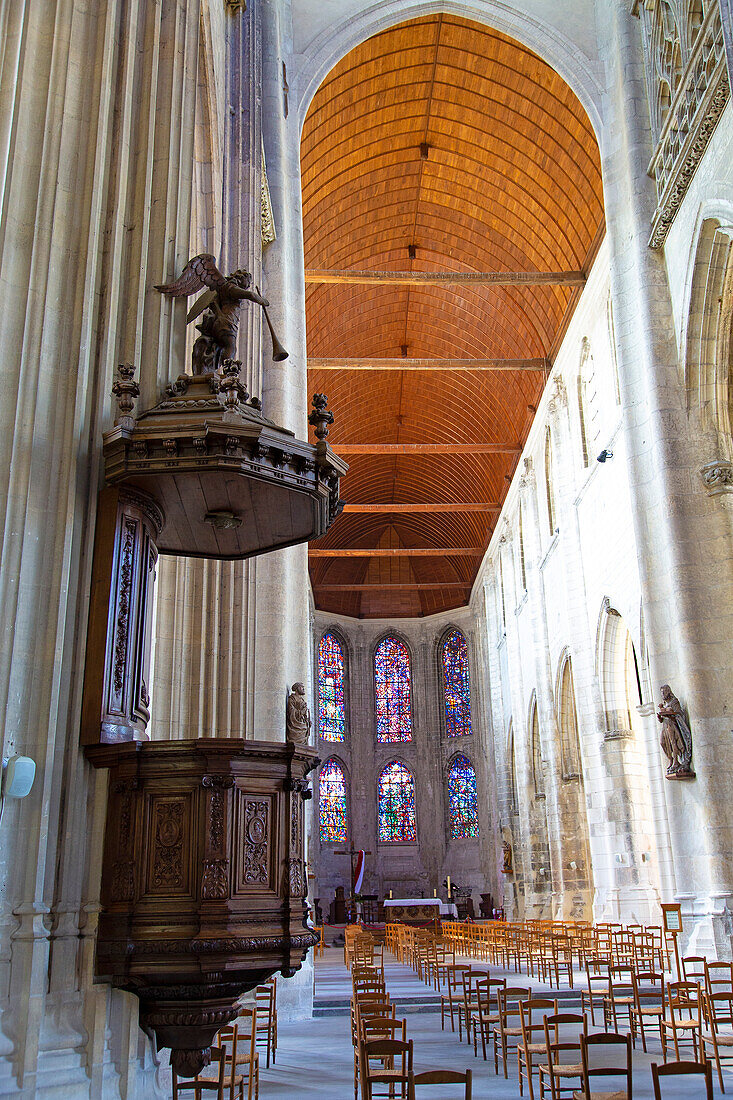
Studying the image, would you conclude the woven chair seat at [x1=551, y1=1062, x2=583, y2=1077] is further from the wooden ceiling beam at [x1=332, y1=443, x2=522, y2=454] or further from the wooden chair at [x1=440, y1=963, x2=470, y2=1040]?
the wooden ceiling beam at [x1=332, y1=443, x2=522, y2=454]

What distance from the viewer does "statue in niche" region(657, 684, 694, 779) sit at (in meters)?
13.1

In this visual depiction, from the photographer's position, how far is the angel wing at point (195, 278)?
6.02 m

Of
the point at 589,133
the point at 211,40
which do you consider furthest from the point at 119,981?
the point at 589,133

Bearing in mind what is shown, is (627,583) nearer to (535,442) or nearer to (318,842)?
(535,442)

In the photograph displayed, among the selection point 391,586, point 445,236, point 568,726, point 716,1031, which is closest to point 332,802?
point 391,586

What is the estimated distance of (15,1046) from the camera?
13.1 ft

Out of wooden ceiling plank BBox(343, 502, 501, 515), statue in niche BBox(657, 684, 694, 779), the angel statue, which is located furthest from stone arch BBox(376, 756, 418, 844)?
the angel statue

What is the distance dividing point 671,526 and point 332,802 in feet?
90.6

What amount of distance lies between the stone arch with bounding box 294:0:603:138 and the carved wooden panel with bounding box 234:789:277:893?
15.5 metres

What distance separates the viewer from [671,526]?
13.9 metres

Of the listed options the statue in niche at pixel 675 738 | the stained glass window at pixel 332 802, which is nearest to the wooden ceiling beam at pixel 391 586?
the stained glass window at pixel 332 802

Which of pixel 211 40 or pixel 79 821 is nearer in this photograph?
pixel 79 821

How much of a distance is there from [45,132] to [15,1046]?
15.0 feet

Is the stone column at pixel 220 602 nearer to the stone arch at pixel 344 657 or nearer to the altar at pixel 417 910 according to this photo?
the altar at pixel 417 910
